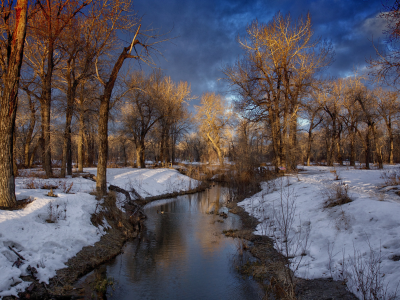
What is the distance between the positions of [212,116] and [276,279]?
36.0 m

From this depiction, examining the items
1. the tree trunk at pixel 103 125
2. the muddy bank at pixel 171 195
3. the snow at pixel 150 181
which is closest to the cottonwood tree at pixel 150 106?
the snow at pixel 150 181

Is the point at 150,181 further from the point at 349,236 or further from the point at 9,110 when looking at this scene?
the point at 349,236

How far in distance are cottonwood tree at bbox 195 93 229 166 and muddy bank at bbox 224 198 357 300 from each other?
31176 mm

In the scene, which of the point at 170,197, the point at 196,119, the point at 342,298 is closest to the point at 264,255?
the point at 342,298

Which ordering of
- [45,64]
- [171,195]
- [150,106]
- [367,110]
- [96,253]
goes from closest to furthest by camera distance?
1. [96,253]
2. [45,64]
3. [171,195]
4. [367,110]
5. [150,106]

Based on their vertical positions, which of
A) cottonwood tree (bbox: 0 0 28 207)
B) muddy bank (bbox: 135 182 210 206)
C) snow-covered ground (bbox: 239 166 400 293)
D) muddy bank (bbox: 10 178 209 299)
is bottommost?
muddy bank (bbox: 135 182 210 206)

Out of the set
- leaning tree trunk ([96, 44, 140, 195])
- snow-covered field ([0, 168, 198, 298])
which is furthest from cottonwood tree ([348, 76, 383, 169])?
snow-covered field ([0, 168, 198, 298])

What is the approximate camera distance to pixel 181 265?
7629 millimetres

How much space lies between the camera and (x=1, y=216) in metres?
6.14

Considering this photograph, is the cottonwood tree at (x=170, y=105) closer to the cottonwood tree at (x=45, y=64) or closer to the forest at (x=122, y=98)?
the forest at (x=122, y=98)

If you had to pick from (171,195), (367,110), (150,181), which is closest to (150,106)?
(150,181)

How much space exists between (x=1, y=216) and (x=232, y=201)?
14.1 m

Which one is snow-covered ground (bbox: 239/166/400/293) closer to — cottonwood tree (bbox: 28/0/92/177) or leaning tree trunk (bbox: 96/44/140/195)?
leaning tree trunk (bbox: 96/44/140/195)

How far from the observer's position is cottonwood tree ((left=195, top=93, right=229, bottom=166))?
41.1 m
